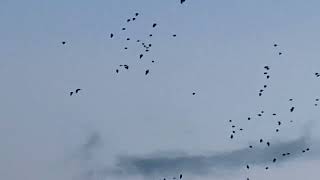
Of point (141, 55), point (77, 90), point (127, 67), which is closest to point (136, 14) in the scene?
point (141, 55)

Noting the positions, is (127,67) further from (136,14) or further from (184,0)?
(184,0)

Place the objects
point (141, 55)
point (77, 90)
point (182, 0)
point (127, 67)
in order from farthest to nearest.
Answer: point (77, 90) < point (127, 67) < point (141, 55) < point (182, 0)

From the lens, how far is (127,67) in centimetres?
4825

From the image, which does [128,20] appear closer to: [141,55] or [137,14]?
[137,14]

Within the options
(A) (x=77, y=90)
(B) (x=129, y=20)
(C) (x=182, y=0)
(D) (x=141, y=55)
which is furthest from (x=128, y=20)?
(A) (x=77, y=90)

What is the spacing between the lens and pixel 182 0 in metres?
37.6

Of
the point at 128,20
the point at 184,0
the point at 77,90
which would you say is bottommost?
the point at 77,90

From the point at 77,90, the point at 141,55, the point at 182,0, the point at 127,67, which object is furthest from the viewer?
the point at 77,90

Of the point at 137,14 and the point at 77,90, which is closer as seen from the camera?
the point at 137,14

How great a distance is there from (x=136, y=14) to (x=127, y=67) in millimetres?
14048

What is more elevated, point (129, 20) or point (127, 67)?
point (129, 20)

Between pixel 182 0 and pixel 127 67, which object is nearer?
pixel 182 0

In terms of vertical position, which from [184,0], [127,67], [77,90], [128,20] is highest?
[184,0]

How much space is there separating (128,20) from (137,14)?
8.12ft
